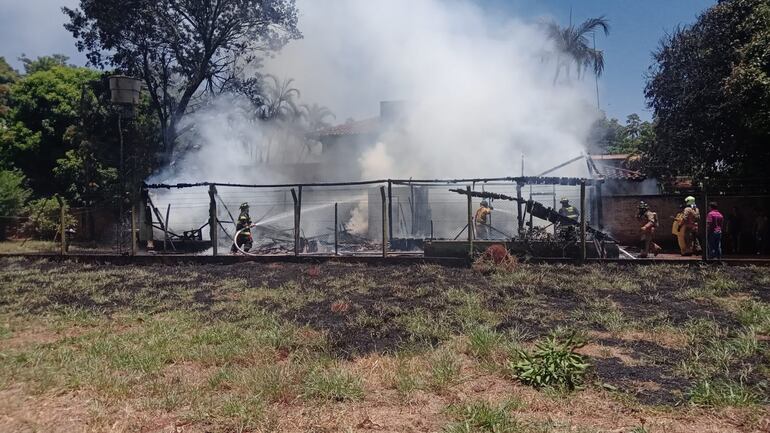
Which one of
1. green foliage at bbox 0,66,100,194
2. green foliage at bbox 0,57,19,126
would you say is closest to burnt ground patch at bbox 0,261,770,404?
green foliage at bbox 0,66,100,194

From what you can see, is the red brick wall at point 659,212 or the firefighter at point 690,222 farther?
the red brick wall at point 659,212

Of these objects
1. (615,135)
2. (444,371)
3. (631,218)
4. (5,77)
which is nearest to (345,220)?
(631,218)

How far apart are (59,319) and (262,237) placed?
11872mm

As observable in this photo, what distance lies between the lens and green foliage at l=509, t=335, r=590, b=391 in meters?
4.53

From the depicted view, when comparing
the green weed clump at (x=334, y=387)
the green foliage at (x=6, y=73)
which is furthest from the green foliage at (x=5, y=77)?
the green weed clump at (x=334, y=387)

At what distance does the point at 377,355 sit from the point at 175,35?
22077 millimetres

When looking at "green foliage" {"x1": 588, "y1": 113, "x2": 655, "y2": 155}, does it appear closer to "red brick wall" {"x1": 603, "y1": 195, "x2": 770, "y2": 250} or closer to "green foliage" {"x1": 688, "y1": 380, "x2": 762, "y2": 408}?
"red brick wall" {"x1": 603, "y1": 195, "x2": 770, "y2": 250}

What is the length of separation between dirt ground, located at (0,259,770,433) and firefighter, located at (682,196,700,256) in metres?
4.49

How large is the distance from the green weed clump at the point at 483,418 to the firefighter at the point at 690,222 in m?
12.0

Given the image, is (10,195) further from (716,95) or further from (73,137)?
(716,95)

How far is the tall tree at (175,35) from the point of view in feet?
73.3

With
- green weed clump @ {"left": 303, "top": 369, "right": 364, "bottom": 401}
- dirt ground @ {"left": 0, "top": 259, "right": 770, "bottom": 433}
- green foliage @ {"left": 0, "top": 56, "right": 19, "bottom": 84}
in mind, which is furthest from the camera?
green foliage @ {"left": 0, "top": 56, "right": 19, "bottom": 84}

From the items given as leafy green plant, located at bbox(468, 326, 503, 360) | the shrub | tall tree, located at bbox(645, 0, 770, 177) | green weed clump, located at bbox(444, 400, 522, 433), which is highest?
tall tree, located at bbox(645, 0, 770, 177)

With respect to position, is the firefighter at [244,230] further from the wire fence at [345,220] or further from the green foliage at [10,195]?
the green foliage at [10,195]
